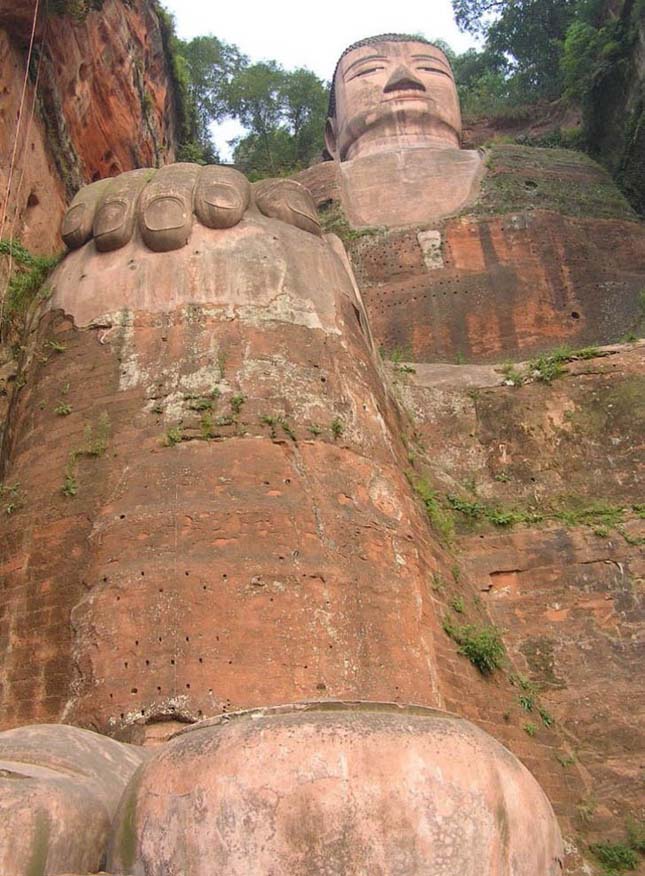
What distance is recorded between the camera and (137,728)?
533 cm

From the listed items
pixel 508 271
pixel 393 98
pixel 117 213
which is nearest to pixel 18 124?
pixel 117 213

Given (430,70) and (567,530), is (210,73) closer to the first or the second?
(430,70)

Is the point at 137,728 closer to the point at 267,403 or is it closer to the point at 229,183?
the point at 267,403

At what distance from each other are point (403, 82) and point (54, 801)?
18834mm

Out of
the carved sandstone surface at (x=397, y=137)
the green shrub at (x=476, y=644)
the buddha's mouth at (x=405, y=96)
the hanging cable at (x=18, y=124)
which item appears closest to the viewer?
the green shrub at (x=476, y=644)

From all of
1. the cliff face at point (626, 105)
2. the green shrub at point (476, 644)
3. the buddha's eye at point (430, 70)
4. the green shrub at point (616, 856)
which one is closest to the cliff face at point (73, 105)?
the buddha's eye at point (430, 70)

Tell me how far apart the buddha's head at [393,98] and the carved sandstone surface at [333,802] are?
17130mm

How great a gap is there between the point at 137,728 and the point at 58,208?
8847mm

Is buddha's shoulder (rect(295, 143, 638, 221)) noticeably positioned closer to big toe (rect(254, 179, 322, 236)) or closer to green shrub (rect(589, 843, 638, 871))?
big toe (rect(254, 179, 322, 236))

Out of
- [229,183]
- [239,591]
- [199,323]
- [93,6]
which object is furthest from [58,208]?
[239,591]

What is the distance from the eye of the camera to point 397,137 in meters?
19.9

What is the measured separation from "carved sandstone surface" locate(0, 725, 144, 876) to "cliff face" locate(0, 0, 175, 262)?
7763 millimetres

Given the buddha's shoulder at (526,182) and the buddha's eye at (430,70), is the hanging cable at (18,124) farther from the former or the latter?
the buddha's eye at (430,70)

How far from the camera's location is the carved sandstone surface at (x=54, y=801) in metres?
3.56
